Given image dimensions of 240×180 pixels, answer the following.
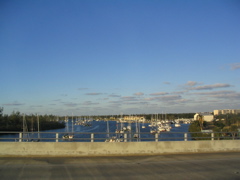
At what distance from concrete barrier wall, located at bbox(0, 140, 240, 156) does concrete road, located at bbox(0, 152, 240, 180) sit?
698 mm

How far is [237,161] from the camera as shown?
13.7 metres

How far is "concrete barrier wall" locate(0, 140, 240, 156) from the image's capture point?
47.8 feet

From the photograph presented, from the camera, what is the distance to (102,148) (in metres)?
15.2

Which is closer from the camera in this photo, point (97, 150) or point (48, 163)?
point (48, 163)

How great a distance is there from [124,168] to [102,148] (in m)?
3.83

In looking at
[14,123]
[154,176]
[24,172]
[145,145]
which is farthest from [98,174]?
[14,123]

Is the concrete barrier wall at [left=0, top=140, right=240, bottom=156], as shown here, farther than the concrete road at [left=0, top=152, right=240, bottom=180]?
Yes

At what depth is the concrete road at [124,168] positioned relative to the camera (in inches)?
392

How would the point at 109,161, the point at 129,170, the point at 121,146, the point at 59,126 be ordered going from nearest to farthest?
1. the point at 129,170
2. the point at 109,161
3. the point at 121,146
4. the point at 59,126

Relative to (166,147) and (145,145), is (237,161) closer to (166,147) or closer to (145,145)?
(166,147)

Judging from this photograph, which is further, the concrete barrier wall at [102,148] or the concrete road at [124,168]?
the concrete barrier wall at [102,148]

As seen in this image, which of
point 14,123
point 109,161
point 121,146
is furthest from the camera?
point 14,123

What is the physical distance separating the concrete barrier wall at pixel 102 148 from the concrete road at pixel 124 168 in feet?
2.29

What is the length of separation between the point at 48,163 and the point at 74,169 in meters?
2.01
